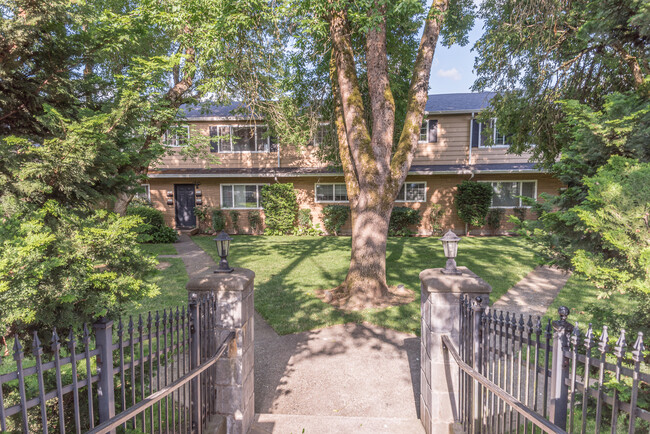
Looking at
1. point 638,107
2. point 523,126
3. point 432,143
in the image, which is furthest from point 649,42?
point 432,143

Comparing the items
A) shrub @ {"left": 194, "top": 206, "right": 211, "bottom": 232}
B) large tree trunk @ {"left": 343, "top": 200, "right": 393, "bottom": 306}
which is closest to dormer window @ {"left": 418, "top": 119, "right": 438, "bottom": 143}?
large tree trunk @ {"left": 343, "top": 200, "right": 393, "bottom": 306}

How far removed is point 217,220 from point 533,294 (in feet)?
45.4

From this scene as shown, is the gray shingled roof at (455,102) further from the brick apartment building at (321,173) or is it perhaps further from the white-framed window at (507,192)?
the white-framed window at (507,192)

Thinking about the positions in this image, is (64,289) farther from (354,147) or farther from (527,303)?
(527,303)

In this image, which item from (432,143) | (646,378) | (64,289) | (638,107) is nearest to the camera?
(646,378)

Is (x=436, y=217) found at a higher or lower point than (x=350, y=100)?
lower

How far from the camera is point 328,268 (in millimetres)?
9812

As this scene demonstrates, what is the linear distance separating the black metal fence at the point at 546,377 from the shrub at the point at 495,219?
43.6 feet

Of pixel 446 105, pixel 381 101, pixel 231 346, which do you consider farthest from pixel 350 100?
pixel 446 105

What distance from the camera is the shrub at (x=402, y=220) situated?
15789 millimetres

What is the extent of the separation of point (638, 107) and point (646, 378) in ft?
10.4

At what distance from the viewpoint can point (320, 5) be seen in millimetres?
5668

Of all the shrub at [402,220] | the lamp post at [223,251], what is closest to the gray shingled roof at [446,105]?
the shrub at [402,220]

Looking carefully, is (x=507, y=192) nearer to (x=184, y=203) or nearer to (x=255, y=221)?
(x=255, y=221)
